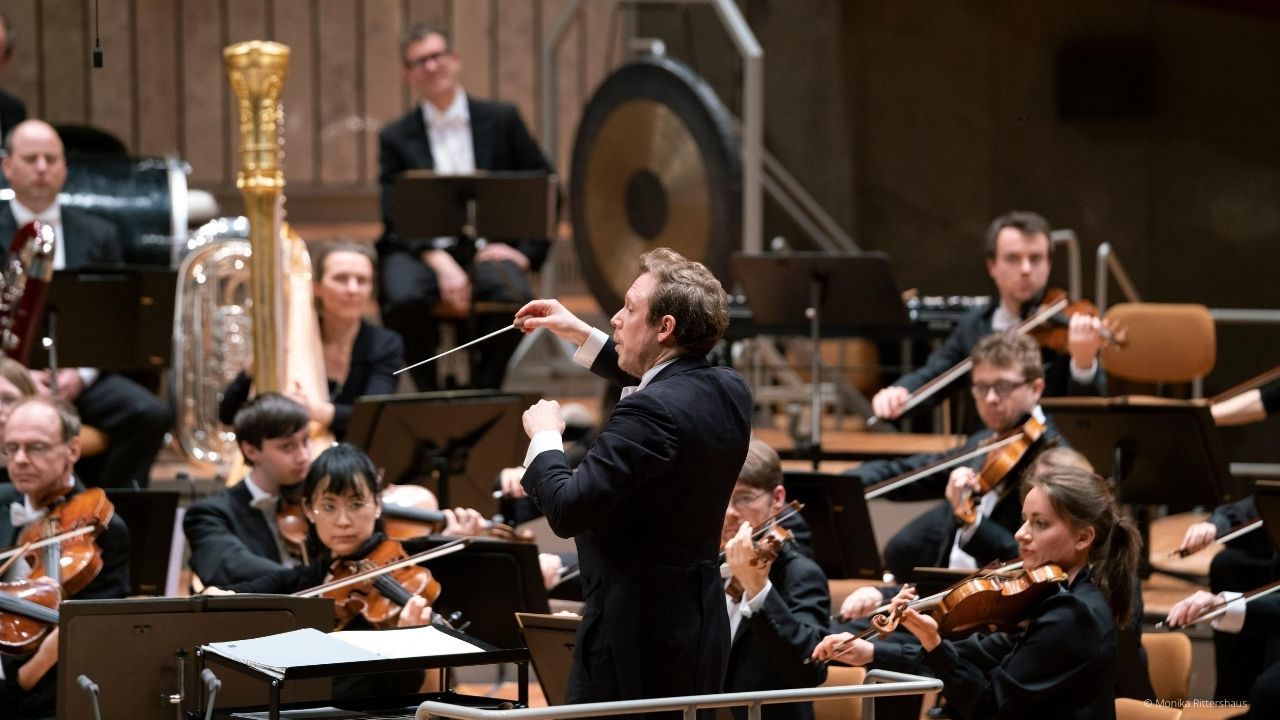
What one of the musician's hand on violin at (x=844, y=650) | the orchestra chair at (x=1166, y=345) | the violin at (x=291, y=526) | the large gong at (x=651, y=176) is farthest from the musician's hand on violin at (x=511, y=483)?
the large gong at (x=651, y=176)

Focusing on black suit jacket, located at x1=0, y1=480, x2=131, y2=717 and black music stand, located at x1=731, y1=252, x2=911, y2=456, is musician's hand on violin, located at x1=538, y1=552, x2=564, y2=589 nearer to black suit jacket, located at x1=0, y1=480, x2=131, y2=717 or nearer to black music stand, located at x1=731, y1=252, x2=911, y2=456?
black suit jacket, located at x1=0, y1=480, x2=131, y2=717

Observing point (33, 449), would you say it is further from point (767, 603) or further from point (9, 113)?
point (9, 113)

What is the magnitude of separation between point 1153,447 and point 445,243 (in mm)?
2946

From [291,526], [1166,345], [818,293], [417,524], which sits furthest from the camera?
[1166,345]

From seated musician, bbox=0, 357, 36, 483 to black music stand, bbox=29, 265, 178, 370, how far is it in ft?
1.37

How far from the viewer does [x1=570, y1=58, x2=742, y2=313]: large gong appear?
290 inches

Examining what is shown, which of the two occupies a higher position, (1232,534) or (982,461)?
(982,461)

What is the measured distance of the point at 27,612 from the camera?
11.4ft

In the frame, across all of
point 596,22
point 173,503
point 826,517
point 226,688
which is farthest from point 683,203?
point 226,688

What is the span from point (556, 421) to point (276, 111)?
1.91 meters

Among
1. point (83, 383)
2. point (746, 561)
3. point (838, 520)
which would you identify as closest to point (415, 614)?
point (746, 561)

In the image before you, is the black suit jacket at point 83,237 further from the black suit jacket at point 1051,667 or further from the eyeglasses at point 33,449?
the black suit jacket at point 1051,667

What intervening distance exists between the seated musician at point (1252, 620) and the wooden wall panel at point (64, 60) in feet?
19.2

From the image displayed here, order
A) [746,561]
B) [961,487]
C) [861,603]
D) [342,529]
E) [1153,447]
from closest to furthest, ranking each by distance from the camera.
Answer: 1. [746,561]
2. [342,529]
3. [861,603]
4. [961,487]
5. [1153,447]
